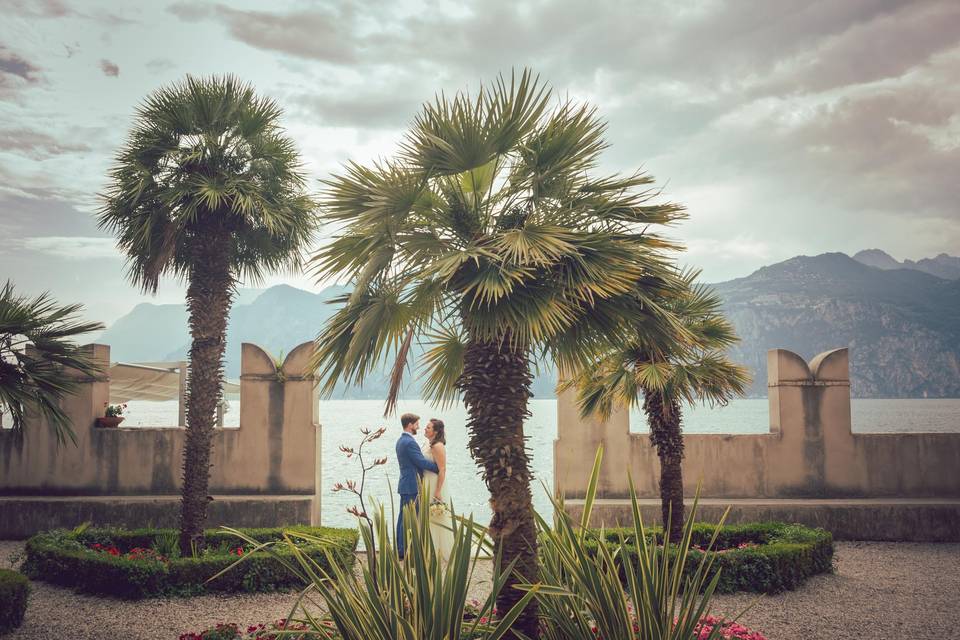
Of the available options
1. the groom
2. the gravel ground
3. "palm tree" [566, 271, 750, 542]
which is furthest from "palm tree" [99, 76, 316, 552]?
"palm tree" [566, 271, 750, 542]

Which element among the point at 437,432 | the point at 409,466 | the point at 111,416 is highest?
the point at 111,416

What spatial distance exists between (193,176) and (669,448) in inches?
285

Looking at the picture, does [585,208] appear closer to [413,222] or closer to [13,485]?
[413,222]

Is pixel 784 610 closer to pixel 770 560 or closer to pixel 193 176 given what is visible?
pixel 770 560

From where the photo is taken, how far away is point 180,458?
11969 mm

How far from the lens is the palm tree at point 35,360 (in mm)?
7418

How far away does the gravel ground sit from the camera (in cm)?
687

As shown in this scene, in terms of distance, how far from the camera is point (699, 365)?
888 cm

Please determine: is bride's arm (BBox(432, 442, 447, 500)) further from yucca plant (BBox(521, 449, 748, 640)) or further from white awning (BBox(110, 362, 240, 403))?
white awning (BBox(110, 362, 240, 403))

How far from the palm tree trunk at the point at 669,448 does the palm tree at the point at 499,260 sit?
325 cm

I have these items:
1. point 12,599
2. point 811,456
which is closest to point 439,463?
point 12,599

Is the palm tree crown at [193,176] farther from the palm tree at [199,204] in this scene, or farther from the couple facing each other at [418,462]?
the couple facing each other at [418,462]

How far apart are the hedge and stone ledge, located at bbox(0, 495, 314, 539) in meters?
4.18

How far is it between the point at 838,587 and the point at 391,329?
6.60m
